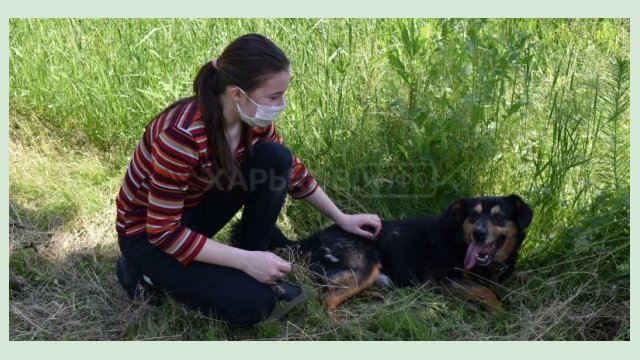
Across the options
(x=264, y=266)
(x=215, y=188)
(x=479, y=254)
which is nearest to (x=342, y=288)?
(x=264, y=266)

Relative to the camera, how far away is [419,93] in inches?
203

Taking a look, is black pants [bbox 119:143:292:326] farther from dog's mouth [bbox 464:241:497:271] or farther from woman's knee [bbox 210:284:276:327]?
dog's mouth [bbox 464:241:497:271]

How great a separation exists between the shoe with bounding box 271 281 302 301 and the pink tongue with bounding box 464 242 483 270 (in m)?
1.08

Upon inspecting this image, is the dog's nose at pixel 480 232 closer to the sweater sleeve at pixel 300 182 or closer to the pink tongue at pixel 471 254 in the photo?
the pink tongue at pixel 471 254

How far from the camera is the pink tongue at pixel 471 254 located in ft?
14.9

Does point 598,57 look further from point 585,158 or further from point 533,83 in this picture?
point 585,158

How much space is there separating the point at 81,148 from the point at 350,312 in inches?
134

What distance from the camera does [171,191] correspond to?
3568 mm

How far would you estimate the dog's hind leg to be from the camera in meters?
A: 4.27

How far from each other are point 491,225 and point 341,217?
90cm

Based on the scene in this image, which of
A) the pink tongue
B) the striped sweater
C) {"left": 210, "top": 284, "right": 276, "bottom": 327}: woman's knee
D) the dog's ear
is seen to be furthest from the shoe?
the dog's ear

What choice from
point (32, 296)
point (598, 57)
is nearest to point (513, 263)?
point (598, 57)

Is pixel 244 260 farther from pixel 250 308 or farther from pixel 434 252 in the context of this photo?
pixel 434 252

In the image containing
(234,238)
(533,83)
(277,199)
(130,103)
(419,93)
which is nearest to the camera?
(277,199)
